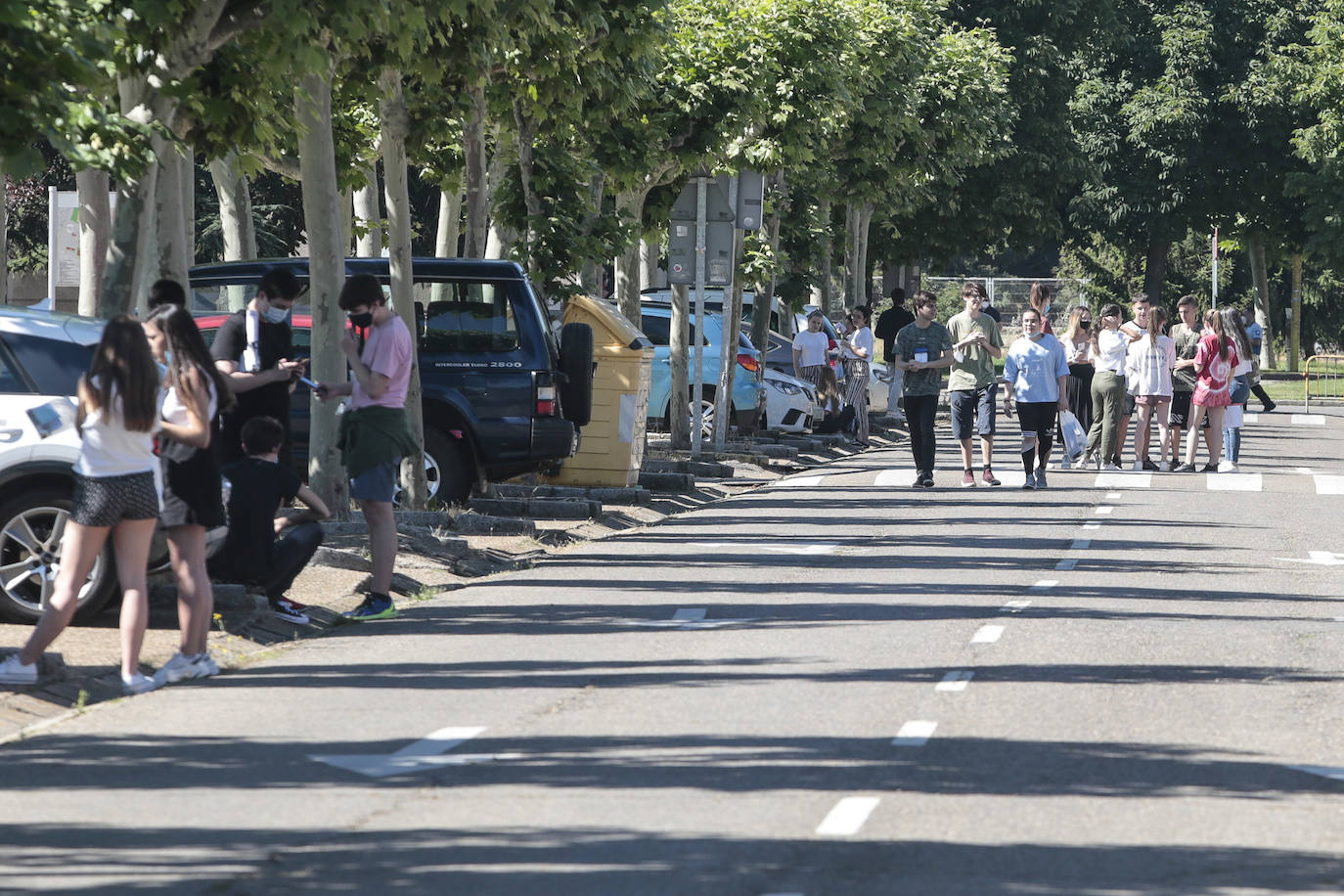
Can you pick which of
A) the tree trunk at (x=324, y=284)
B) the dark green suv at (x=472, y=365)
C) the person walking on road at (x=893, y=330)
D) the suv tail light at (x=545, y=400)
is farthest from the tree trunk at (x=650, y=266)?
the tree trunk at (x=324, y=284)

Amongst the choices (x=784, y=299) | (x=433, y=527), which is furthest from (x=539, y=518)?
(x=784, y=299)

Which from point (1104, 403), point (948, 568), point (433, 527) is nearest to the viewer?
point (948, 568)

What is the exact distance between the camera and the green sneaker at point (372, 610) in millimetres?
12523

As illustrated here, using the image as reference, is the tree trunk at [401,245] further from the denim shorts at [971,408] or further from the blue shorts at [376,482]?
the denim shorts at [971,408]

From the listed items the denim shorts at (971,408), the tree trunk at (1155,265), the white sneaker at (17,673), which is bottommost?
the white sneaker at (17,673)

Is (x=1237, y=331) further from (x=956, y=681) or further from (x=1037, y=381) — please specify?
(x=956, y=681)

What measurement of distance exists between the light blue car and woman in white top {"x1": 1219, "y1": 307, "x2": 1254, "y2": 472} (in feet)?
21.0

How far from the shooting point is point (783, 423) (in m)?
32.6

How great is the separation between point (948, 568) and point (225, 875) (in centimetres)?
948

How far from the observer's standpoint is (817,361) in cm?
3250

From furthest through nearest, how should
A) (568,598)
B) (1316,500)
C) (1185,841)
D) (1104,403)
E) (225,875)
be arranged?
1. (1104,403)
2. (1316,500)
3. (568,598)
4. (1185,841)
5. (225,875)

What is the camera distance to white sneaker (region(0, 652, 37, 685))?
971cm

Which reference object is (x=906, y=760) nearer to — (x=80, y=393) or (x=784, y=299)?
(x=80, y=393)

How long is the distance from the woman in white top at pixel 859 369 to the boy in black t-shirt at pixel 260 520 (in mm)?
20367
